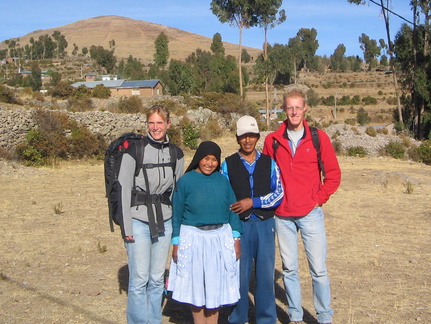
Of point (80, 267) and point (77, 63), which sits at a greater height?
point (77, 63)

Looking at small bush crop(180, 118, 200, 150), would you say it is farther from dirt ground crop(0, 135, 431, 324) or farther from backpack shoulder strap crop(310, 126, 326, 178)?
backpack shoulder strap crop(310, 126, 326, 178)

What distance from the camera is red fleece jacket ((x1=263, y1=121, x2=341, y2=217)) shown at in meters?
3.43

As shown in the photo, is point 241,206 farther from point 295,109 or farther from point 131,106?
point 131,106

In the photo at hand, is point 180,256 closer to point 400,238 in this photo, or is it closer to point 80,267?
point 80,267

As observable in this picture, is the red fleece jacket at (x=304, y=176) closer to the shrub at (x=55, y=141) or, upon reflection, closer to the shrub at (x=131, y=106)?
the shrub at (x=55, y=141)

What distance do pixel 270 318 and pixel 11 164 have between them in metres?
11.4

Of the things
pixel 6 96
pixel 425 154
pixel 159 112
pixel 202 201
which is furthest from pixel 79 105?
pixel 202 201

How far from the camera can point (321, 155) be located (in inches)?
137

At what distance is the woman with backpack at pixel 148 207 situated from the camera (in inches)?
129

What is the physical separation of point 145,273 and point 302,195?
48.4 inches

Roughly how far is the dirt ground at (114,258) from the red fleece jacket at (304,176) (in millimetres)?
1111

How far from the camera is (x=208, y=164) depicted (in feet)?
10.5

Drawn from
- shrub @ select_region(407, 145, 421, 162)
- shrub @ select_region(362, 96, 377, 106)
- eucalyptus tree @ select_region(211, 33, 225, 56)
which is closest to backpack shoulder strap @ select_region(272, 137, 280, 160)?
shrub @ select_region(407, 145, 421, 162)

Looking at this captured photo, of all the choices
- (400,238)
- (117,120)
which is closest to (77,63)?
(117,120)
